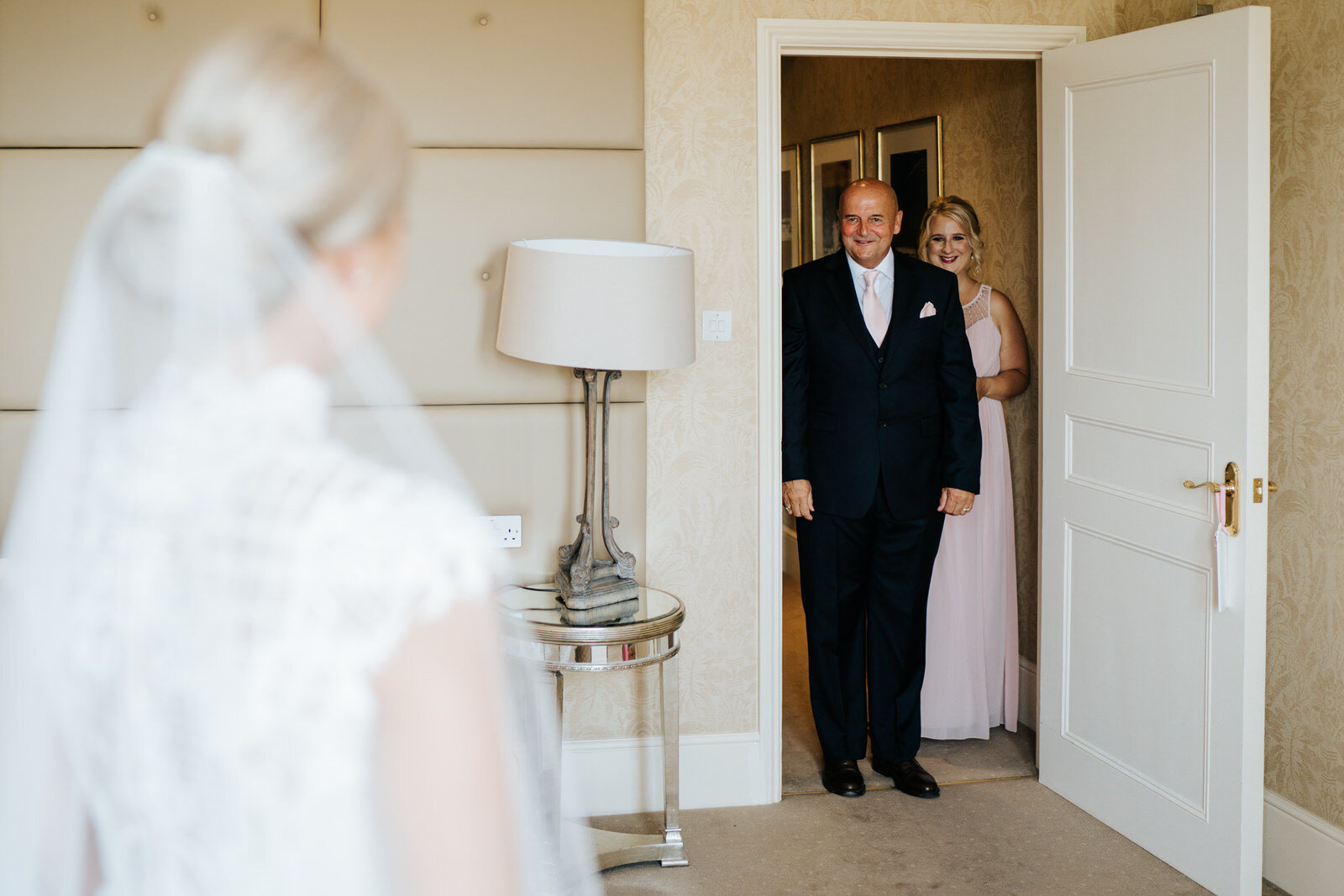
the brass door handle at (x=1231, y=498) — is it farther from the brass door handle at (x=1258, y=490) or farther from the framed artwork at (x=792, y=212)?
the framed artwork at (x=792, y=212)

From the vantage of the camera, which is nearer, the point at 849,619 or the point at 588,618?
the point at 588,618

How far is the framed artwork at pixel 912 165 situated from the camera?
446cm

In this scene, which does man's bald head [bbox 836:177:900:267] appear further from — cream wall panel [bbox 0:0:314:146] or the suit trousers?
cream wall panel [bbox 0:0:314:146]

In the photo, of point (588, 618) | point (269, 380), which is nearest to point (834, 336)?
point (588, 618)

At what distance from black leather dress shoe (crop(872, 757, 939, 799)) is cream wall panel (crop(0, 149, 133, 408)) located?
2521 mm

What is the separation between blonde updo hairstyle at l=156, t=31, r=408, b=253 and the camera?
29.6 inches

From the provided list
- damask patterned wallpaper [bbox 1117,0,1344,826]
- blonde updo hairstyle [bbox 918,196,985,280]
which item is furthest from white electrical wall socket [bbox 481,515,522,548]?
damask patterned wallpaper [bbox 1117,0,1344,826]

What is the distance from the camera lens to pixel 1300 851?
2.72 m

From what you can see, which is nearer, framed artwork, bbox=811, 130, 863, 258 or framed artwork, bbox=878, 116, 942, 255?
framed artwork, bbox=878, 116, 942, 255

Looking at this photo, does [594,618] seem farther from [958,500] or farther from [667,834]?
→ [958,500]

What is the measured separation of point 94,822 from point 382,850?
27cm

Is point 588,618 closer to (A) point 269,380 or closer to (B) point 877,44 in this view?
(B) point 877,44

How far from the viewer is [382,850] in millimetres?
783

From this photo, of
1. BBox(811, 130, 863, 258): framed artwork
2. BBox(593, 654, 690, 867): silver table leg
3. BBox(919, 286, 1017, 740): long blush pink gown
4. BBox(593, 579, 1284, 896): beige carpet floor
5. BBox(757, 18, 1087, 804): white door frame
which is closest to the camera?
BBox(593, 579, 1284, 896): beige carpet floor
